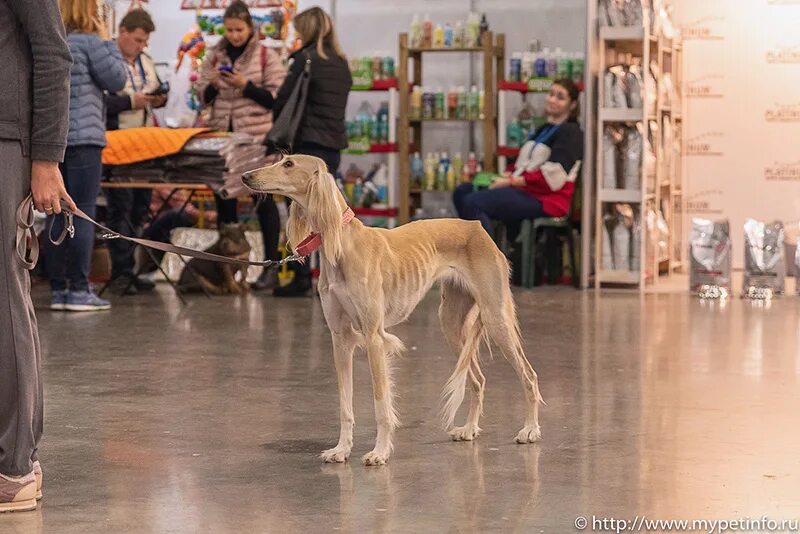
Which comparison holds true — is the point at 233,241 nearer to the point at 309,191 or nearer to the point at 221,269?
the point at 221,269

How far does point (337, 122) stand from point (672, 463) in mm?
4872

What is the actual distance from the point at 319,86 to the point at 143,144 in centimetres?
125

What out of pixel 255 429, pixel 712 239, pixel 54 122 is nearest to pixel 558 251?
pixel 712 239

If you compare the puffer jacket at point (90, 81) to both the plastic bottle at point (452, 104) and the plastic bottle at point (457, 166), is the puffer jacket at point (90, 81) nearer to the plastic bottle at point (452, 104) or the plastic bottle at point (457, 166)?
the plastic bottle at point (452, 104)

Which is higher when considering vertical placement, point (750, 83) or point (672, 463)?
point (750, 83)

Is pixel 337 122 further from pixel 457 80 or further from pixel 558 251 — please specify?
pixel 457 80

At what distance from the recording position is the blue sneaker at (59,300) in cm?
799

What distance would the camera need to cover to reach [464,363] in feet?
14.4

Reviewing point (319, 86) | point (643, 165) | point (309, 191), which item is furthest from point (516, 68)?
point (309, 191)

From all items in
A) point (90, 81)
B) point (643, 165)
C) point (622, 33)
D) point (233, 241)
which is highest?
point (622, 33)

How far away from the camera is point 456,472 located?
3922 millimetres

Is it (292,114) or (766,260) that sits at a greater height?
(292,114)

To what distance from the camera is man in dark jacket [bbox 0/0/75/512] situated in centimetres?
330

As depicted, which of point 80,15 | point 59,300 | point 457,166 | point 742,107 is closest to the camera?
point 80,15
